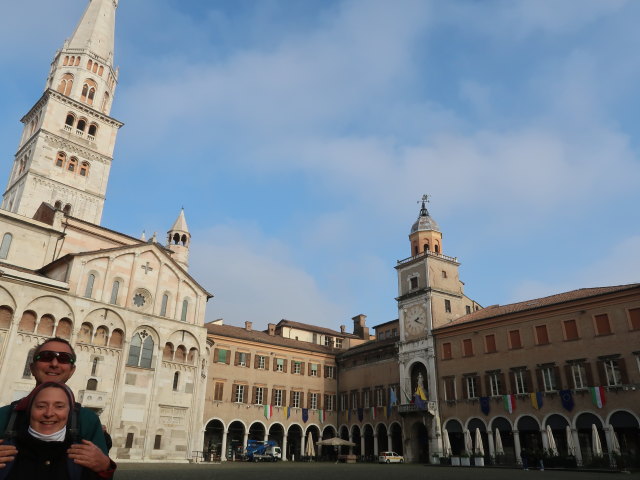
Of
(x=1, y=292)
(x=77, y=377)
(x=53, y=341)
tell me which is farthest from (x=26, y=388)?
(x=53, y=341)

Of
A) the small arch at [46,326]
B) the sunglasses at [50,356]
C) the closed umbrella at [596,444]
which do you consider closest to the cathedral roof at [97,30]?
the small arch at [46,326]

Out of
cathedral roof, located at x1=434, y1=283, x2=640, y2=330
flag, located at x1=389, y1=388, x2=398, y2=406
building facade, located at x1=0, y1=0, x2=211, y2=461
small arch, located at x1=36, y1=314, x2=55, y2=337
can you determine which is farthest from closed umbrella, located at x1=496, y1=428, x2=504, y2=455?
small arch, located at x1=36, y1=314, x2=55, y2=337

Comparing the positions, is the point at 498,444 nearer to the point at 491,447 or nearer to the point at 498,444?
the point at 498,444

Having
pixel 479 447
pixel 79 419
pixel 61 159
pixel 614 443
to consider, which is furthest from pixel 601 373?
pixel 61 159

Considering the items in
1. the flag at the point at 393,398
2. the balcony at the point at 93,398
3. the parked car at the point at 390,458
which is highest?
the flag at the point at 393,398

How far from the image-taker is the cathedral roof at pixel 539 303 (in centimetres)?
3398

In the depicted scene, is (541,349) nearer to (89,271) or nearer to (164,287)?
(164,287)

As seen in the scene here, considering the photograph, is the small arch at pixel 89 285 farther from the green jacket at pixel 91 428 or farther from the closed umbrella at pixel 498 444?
the green jacket at pixel 91 428

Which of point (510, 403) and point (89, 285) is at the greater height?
point (89, 285)

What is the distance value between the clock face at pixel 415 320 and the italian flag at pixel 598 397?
15.1m

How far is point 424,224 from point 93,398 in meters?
33.3

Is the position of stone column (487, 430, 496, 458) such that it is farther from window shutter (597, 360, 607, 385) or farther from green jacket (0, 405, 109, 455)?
green jacket (0, 405, 109, 455)

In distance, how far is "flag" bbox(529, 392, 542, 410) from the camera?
1359 inches

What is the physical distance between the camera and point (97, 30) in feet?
168
